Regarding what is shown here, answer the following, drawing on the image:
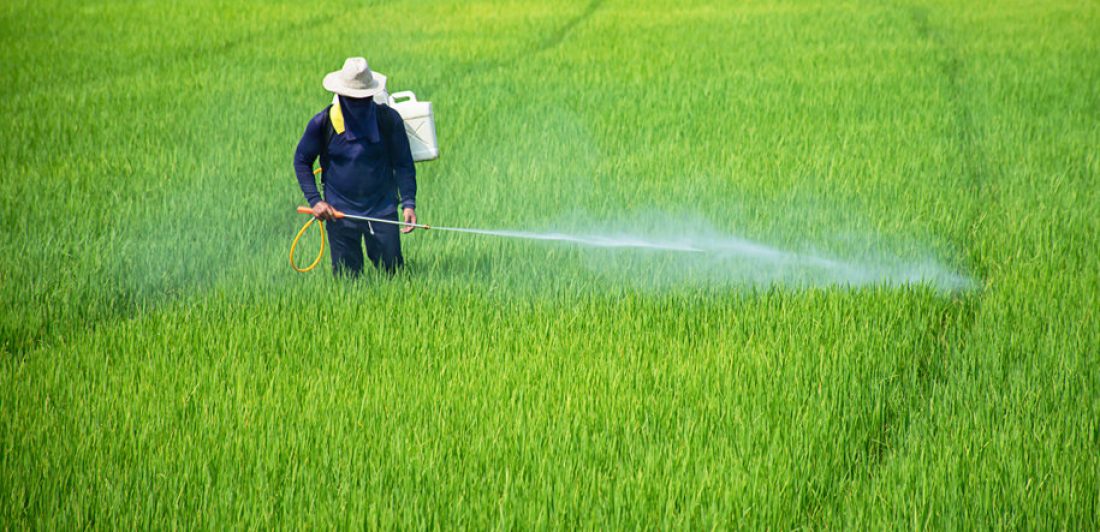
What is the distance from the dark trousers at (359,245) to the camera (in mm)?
4441

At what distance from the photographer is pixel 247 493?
107 inches

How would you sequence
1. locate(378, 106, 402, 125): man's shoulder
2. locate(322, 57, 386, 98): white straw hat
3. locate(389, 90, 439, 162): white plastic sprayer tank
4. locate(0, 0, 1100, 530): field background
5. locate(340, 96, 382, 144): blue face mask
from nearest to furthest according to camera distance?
locate(0, 0, 1100, 530): field background → locate(322, 57, 386, 98): white straw hat → locate(340, 96, 382, 144): blue face mask → locate(378, 106, 402, 125): man's shoulder → locate(389, 90, 439, 162): white plastic sprayer tank

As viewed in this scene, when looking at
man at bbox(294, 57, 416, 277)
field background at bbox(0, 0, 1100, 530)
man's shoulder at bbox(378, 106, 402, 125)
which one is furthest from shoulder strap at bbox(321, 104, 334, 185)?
field background at bbox(0, 0, 1100, 530)

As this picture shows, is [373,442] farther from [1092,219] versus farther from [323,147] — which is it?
[1092,219]

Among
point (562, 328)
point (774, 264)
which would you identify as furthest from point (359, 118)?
point (774, 264)

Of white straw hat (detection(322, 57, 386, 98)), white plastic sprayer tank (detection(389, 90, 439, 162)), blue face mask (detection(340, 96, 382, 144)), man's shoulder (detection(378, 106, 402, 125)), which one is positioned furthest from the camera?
white plastic sprayer tank (detection(389, 90, 439, 162))

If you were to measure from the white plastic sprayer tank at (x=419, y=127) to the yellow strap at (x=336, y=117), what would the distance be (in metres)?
0.26

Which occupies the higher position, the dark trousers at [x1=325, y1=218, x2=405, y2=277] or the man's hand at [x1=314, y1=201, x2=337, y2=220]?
the man's hand at [x1=314, y1=201, x2=337, y2=220]

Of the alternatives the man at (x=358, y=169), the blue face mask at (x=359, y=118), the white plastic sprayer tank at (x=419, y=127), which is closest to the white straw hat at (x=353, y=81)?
the man at (x=358, y=169)

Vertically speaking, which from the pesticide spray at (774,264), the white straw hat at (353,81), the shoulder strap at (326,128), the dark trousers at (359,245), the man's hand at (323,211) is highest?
the white straw hat at (353,81)

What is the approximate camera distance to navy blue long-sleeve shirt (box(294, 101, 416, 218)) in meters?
4.25

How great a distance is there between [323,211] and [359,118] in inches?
14.6

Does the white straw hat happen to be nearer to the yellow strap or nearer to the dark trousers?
the yellow strap

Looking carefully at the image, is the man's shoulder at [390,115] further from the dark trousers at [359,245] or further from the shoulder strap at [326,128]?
the dark trousers at [359,245]
